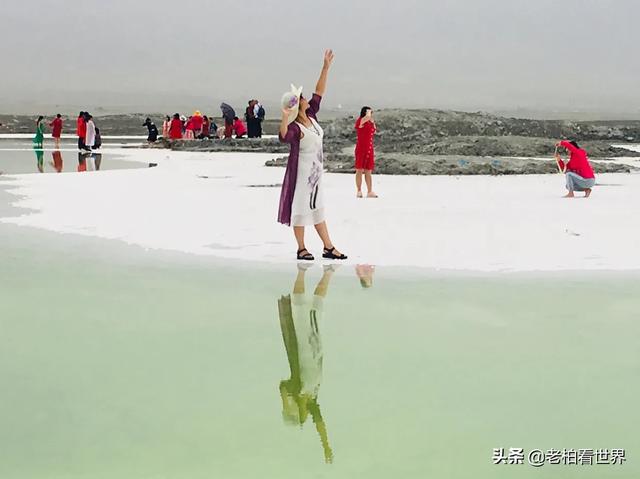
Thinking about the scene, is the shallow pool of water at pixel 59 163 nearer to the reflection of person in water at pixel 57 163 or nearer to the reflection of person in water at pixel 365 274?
the reflection of person in water at pixel 57 163

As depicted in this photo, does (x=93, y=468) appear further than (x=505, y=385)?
No

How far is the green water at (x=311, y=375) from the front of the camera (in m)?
3.98

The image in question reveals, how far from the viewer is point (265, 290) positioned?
25.6ft

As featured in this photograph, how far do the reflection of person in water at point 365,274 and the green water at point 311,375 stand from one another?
0.07 metres

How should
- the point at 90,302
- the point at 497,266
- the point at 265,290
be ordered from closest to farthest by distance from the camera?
the point at 90,302 < the point at 265,290 < the point at 497,266

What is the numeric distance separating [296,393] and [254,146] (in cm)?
3734

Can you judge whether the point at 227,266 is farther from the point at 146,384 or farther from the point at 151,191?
the point at 151,191

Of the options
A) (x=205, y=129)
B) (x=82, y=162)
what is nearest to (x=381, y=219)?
(x=82, y=162)

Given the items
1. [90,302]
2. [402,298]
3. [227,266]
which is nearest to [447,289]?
[402,298]

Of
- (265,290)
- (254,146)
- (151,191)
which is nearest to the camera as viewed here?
(265,290)

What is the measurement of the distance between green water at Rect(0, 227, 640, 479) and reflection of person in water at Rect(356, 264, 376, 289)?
0.23 feet

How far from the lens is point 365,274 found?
8.63 metres

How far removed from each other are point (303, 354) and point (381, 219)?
25.4 ft

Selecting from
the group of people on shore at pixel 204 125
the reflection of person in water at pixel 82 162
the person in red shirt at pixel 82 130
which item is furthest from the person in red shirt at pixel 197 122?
the reflection of person in water at pixel 82 162
